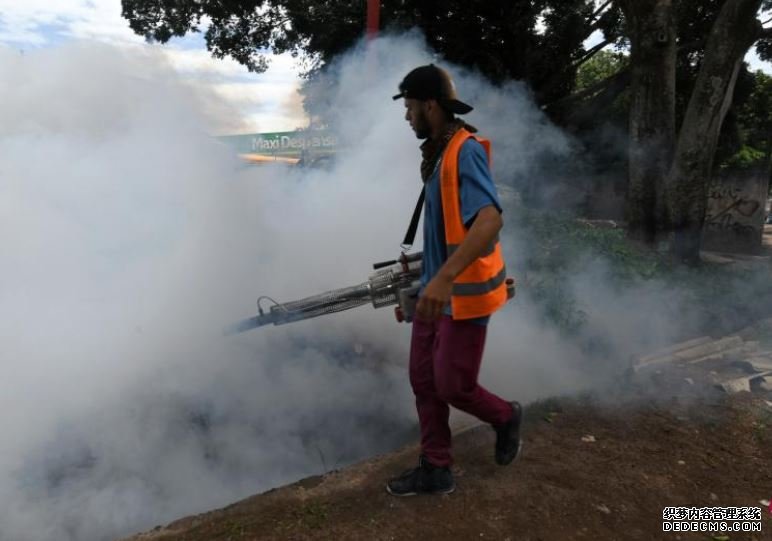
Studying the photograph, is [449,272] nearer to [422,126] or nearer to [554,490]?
[422,126]

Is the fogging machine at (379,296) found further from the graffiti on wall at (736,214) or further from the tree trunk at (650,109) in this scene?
the graffiti on wall at (736,214)

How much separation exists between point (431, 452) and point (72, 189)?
2.54 m

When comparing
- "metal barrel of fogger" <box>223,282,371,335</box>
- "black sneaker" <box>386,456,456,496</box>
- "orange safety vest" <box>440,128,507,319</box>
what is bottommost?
"black sneaker" <box>386,456,456,496</box>

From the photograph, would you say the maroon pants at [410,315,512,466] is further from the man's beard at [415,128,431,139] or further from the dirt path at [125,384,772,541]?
the man's beard at [415,128,431,139]

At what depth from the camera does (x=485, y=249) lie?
2096 millimetres

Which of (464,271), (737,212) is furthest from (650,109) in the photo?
(464,271)

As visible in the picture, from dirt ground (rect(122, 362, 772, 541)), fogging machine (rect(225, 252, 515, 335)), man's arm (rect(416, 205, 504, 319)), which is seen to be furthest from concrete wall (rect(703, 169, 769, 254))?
man's arm (rect(416, 205, 504, 319))

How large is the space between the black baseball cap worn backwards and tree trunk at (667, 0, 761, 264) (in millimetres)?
5870

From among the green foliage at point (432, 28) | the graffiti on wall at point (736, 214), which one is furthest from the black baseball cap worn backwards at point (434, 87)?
the graffiti on wall at point (736, 214)

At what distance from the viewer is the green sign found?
459cm

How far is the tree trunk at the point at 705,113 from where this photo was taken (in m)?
6.70

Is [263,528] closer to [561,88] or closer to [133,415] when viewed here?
[133,415]

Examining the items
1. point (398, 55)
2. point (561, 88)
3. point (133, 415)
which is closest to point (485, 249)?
point (133, 415)

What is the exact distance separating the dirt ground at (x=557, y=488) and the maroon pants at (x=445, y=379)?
295mm
